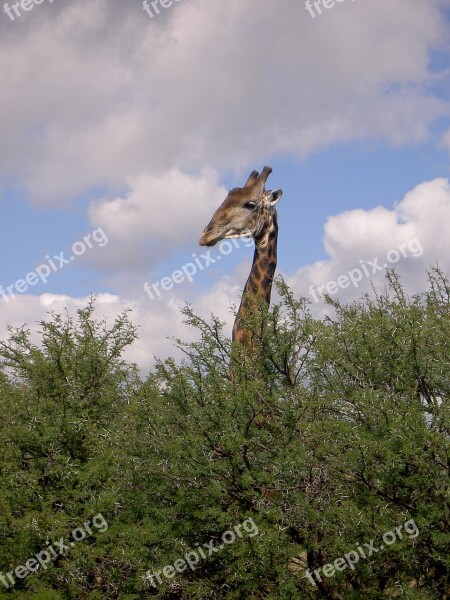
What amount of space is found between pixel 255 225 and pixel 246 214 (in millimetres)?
246

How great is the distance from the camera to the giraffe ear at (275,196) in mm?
13461

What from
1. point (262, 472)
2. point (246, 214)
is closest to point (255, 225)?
point (246, 214)

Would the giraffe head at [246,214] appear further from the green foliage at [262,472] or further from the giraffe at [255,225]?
the green foliage at [262,472]

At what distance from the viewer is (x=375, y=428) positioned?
866 centimetres

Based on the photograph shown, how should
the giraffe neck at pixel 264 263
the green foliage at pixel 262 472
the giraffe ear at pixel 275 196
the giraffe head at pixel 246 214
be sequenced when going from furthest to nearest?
the giraffe ear at pixel 275 196 → the giraffe neck at pixel 264 263 → the giraffe head at pixel 246 214 → the green foliage at pixel 262 472

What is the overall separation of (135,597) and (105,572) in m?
0.52

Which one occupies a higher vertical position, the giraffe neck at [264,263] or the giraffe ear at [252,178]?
the giraffe ear at [252,178]

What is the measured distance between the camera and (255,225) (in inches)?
517

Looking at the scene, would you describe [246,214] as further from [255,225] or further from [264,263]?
[264,263]

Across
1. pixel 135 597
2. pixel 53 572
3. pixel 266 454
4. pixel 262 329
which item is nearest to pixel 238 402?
pixel 266 454

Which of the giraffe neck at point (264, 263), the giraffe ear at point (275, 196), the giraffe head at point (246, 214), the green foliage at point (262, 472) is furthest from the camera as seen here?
the giraffe ear at point (275, 196)

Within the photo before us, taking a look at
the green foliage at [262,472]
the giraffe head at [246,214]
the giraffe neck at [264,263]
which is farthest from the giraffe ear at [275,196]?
the green foliage at [262,472]

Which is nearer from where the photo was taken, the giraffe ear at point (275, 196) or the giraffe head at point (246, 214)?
the giraffe head at point (246, 214)

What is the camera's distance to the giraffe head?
1270cm
